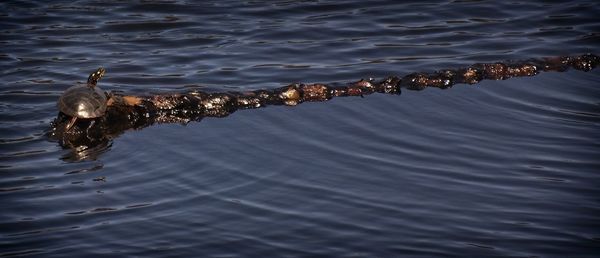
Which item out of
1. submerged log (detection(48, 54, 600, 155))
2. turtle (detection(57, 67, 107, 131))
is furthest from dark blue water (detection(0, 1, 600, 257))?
turtle (detection(57, 67, 107, 131))

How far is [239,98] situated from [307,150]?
134 centimetres

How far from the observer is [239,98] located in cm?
793

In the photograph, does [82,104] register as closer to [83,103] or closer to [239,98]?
[83,103]

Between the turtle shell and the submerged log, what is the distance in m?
0.16

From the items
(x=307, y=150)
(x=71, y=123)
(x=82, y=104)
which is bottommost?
(x=307, y=150)

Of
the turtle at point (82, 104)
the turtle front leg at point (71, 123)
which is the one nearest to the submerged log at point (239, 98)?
the turtle front leg at point (71, 123)

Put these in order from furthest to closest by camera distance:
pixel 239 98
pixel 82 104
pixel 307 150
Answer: pixel 239 98
pixel 82 104
pixel 307 150

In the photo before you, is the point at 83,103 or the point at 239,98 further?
the point at 239,98

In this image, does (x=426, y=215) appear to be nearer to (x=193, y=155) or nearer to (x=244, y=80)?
(x=193, y=155)

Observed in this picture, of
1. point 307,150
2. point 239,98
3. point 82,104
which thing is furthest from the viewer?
point 239,98

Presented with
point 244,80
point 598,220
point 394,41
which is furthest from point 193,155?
point 394,41

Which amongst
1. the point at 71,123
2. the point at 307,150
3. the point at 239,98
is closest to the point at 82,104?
the point at 71,123

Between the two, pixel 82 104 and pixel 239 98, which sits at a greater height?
pixel 82 104

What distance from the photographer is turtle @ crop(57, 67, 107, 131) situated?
23.1 ft
